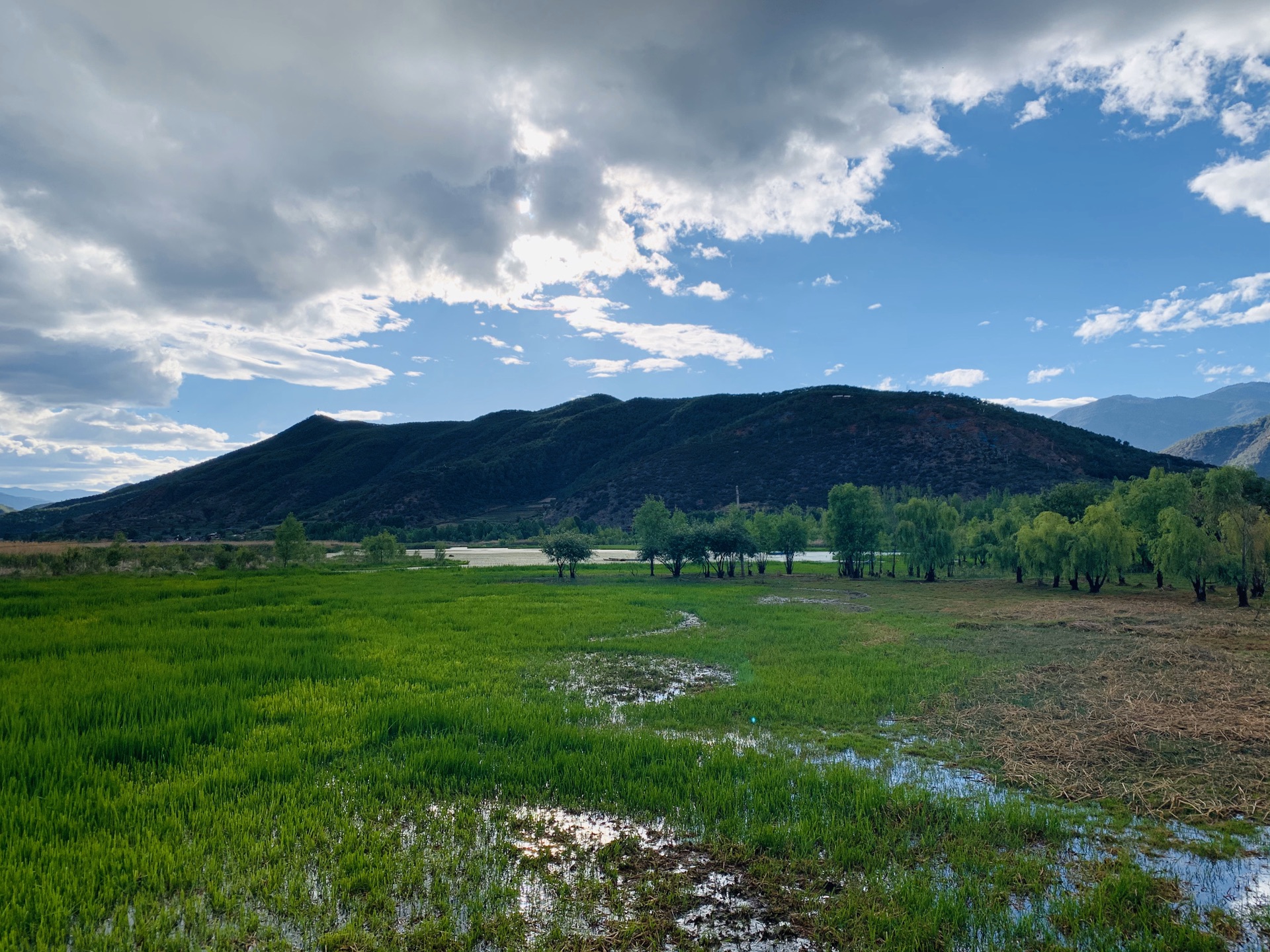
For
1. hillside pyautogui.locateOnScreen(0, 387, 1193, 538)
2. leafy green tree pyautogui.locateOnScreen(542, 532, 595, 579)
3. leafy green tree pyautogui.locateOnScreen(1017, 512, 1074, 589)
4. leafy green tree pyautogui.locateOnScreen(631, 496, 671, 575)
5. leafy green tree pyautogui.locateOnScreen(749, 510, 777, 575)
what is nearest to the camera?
leafy green tree pyautogui.locateOnScreen(1017, 512, 1074, 589)

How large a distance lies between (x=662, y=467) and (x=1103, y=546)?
360ft

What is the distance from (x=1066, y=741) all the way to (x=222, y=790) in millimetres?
15429

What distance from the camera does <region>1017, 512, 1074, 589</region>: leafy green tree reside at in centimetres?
4662

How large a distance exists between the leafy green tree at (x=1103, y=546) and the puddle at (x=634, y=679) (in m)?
40.2

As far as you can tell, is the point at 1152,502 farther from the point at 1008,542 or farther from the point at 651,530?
the point at 651,530

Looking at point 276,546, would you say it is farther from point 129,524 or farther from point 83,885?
point 129,524

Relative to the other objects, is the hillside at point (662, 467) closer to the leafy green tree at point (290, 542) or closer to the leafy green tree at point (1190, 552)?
the leafy green tree at point (290, 542)

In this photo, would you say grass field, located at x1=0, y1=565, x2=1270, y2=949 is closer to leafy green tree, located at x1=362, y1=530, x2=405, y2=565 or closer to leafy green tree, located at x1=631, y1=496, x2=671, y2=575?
leafy green tree, located at x1=631, y1=496, x2=671, y2=575

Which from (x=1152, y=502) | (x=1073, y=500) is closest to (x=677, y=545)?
(x=1152, y=502)

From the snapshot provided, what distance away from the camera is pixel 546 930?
6.11m

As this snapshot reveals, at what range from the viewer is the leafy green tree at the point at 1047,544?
46625mm

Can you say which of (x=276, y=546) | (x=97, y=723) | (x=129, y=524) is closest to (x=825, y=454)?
(x=276, y=546)

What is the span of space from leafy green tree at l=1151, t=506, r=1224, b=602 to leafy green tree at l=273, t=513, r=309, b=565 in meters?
76.3

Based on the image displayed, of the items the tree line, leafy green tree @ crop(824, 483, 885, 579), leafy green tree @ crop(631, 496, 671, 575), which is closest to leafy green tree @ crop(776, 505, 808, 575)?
the tree line
